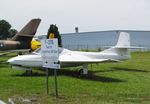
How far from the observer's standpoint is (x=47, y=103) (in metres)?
12.0

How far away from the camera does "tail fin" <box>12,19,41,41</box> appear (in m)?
37.7

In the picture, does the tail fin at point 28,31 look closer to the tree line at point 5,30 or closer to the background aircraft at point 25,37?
the background aircraft at point 25,37

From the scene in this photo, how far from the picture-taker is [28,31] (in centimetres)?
3819

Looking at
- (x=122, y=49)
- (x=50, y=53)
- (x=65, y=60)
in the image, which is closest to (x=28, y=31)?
(x=122, y=49)

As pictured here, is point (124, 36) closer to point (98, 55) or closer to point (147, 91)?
point (98, 55)

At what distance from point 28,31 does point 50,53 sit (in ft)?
82.1

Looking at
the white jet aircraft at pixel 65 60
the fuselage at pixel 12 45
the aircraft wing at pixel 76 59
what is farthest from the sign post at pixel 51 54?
the fuselage at pixel 12 45

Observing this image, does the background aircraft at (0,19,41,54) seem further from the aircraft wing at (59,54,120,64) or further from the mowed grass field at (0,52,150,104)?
the mowed grass field at (0,52,150,104)

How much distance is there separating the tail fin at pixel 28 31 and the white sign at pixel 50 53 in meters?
24.1

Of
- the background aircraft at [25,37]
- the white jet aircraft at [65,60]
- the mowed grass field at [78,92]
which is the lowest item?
the mowed grass field at [78,92]

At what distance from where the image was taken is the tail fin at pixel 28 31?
37.7 meters

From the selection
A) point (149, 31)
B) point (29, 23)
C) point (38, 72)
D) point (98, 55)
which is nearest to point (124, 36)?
point (98, 55)

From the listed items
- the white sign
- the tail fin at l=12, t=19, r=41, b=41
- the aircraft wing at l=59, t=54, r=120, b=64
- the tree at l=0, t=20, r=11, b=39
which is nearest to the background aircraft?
the tail fin at l=12, t=19, r=41, b=41

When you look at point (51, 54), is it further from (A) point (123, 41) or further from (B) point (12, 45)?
(B) point (12, 45)
